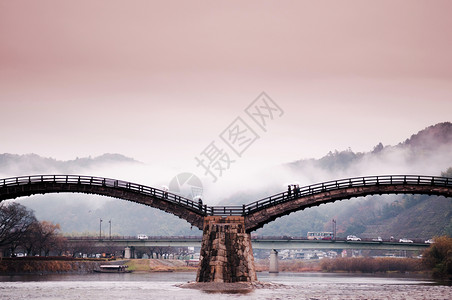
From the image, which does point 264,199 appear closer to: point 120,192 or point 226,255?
point 226,255

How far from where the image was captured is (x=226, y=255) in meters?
70.9

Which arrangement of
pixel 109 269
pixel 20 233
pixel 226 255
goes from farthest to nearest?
pixel 109 269
pixel 20 233
pixel 226 255

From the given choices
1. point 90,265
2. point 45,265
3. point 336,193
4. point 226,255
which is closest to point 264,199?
point 336,193

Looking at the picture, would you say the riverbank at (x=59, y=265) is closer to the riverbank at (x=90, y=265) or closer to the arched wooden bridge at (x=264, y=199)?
the riverbank at (x=90, y=265)

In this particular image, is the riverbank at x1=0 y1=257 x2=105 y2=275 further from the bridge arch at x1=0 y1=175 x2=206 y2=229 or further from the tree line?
the bridge arch at x1=0 y1=175 x2=206 y2=229

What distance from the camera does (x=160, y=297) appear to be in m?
62.9

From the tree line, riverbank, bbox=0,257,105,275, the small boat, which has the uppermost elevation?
the tree line

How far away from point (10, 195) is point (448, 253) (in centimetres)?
8112

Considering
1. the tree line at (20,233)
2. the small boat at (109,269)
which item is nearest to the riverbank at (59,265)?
the small boat at (109,269)

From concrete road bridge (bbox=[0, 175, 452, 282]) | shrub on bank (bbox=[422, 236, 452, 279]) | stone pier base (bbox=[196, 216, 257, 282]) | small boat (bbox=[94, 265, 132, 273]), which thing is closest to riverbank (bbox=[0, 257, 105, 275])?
small boat (bbox=[94, 265, 132, 273])

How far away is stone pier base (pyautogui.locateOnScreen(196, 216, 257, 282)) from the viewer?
70.1m

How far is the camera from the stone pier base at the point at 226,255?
70125 mm

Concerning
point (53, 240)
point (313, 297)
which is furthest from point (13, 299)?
point (53, 240)

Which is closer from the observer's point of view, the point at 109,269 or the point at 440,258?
the point at 440,258
